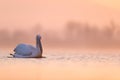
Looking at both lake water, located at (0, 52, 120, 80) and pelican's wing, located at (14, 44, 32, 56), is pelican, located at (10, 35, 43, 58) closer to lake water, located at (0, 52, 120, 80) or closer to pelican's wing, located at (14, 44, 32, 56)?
pelican's wing, located at (14, 44, 32, 56)

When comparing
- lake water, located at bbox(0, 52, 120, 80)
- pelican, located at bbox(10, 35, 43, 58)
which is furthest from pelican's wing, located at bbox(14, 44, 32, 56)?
lake water, located at bbox(0, 52, 120, 80)

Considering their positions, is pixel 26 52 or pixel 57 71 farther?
pixel 26 52

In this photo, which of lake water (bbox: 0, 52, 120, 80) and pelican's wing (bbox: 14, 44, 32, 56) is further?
pelican's wing (bbox: 14, 44, 32, 56)

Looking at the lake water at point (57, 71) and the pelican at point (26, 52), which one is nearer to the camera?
the lake water at point (57, 71)

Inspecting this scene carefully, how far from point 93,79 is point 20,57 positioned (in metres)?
6.10

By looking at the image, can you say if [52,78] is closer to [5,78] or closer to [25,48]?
[5,78]

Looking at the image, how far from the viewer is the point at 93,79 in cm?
705

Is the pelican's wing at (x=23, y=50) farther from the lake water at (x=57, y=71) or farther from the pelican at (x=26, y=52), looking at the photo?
the lake water at (x=57, y=71)

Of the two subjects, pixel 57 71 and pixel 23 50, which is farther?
pixel 23 50

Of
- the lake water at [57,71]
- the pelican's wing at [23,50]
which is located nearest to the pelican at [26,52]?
the pelican's wing at [23,50]

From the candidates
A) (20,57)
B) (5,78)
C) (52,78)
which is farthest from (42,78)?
(20,57)

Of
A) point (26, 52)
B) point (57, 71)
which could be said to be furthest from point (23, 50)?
point (57, 71)

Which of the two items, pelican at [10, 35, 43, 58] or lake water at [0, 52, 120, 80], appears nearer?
lake water at [0, 52, 120, 80]

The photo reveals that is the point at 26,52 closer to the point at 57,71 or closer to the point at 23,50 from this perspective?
the point at 23,50
